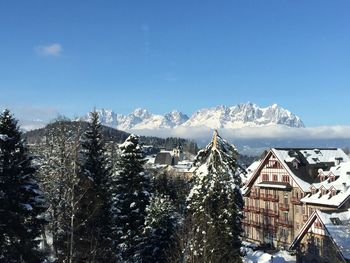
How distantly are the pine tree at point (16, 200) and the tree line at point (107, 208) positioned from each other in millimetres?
58

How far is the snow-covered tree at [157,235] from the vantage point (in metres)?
38.7

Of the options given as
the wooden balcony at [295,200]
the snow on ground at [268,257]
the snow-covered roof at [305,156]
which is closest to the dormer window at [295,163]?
the snow-covered roof at [305,156]

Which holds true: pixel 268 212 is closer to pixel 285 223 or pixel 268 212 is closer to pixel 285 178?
pixel 285 223

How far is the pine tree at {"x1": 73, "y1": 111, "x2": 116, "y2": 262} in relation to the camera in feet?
109

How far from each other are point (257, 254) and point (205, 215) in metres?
35.8

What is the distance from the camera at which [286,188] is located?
7094 centimetres

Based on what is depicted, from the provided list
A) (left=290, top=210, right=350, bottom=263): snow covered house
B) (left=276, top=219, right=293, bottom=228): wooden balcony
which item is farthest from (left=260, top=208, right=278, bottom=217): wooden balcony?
(left=290, top=210, right=350, bottom=263): snow covered house

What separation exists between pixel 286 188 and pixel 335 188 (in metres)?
9.99

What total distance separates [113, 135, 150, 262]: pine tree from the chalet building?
31651 mm

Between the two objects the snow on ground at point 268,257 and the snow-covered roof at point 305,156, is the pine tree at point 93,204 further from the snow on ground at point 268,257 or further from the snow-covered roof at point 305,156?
the snow-covered roof at point 305,156

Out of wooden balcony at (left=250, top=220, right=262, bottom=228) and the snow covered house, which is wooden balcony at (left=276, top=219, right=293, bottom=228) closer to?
wooden balcony at (left=250, top=220, right=262, bottom=228)

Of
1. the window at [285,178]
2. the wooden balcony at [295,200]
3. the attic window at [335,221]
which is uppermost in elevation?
the window at [285,178]

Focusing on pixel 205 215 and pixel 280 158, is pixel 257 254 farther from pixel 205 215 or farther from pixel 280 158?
pixel 205 215

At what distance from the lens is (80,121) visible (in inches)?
1449
